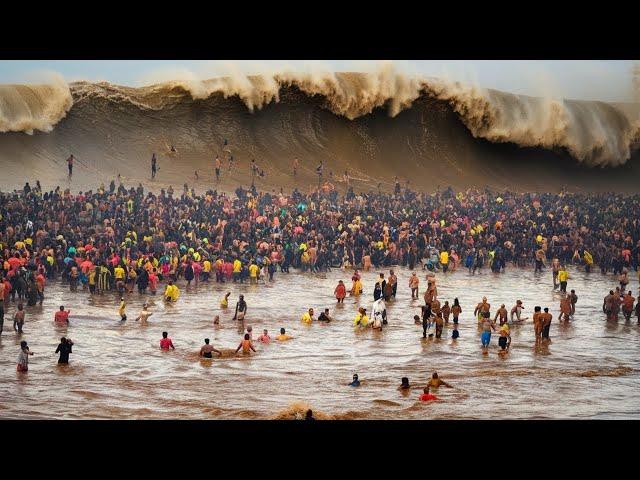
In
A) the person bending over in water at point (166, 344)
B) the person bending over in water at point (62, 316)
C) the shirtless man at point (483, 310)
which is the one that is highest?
the shirtless man at point (483, 310)

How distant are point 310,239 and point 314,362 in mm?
3148

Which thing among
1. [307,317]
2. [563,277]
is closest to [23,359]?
[307,317]

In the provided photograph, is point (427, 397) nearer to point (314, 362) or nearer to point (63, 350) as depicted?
point (314, 362)

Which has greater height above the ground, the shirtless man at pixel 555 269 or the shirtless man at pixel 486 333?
the shirtless man at pixel 555 269

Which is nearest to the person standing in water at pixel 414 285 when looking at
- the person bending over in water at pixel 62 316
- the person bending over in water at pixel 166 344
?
the person bending over in water at pixel 166 344

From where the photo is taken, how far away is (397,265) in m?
19.2

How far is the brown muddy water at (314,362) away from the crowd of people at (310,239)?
229mm

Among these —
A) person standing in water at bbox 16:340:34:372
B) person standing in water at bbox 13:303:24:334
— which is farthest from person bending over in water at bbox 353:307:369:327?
person standing in water at bbox 13:303:24:334

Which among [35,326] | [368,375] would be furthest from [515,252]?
[35,326]

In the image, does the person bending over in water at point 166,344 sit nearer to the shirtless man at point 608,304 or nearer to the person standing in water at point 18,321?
the person standing in water at point 18,321

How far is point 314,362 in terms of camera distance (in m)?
16.9

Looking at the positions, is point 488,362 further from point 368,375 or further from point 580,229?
point 580,229

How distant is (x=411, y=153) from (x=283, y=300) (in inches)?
158

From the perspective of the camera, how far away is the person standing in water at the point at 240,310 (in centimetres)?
1786
